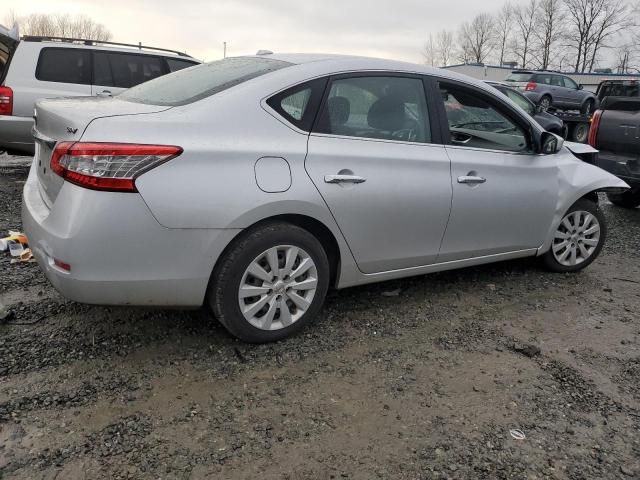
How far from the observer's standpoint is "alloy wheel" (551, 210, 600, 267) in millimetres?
4527

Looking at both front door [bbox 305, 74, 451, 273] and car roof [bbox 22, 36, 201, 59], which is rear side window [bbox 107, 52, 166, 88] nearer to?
car roof [bbox 22, 36, 201, 59]

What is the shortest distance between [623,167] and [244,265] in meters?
5.62

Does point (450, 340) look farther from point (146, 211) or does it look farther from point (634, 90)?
point (634, 90)

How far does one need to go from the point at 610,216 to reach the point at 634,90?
984 centimetres

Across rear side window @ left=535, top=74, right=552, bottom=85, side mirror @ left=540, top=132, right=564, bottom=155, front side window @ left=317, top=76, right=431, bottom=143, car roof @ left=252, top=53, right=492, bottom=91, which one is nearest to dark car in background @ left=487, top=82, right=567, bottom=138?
side mirror @ left=540, top=132, right=564, bottom=155

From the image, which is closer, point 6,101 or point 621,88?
point 6,101

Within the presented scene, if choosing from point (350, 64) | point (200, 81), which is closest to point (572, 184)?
point (350, 64)

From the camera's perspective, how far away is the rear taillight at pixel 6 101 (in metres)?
6.87

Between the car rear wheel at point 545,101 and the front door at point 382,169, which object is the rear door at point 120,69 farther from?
the car rear wheel at point 545,101

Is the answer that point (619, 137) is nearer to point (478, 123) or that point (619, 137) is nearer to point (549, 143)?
point (549, 143)

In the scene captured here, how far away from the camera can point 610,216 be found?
7.29m

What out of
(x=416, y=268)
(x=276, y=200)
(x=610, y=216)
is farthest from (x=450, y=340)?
(x=610, y=216)

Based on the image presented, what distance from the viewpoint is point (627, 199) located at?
25.6 ft

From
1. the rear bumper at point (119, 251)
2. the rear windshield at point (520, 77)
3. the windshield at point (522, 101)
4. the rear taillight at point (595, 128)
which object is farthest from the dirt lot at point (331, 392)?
the rear windshield at point (520, 77)
